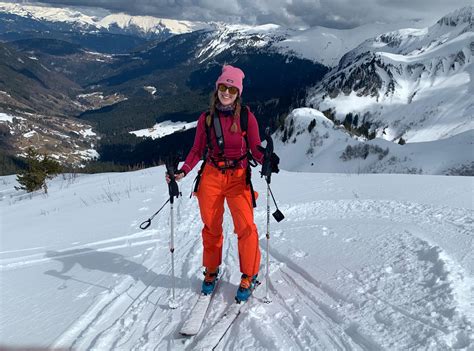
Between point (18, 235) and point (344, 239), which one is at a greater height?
point (344, 239)

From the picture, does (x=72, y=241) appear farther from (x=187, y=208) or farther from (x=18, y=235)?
(x=187, y=208)

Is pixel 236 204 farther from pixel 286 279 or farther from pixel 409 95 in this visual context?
pixel 409 95

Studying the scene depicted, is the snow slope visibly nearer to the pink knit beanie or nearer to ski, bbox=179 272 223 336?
ski, bbox=179 272 223 336

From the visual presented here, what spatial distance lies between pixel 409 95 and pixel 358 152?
109505 mm

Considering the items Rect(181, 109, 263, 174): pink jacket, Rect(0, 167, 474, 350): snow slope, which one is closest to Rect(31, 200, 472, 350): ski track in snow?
Rect(0, 167, 474, 350): snow slope

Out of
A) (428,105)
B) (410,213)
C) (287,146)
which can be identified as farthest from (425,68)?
(410,213)

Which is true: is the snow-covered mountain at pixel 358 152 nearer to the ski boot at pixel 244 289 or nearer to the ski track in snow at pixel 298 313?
the ski track in snow at pixel 298 313

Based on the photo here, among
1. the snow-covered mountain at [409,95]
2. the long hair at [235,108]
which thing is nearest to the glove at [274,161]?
the long hair at [235,108]

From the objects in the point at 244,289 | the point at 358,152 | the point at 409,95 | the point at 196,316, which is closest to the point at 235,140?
the point at 244,289

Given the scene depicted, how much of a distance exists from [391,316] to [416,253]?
6.52 feet

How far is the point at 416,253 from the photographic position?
632 cm

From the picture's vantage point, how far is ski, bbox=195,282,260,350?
475 centimetres

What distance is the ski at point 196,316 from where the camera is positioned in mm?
4922

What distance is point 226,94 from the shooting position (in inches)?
220
